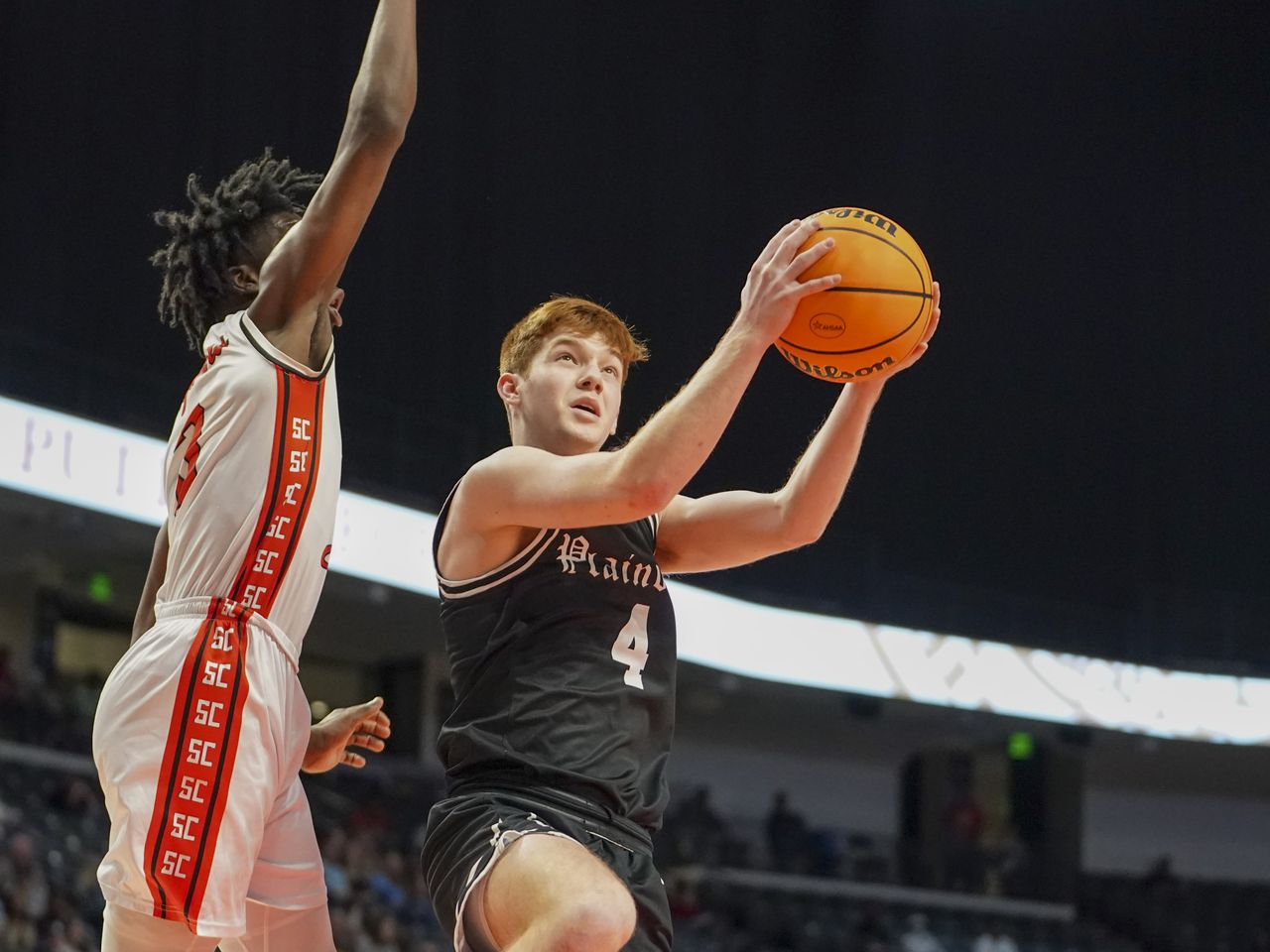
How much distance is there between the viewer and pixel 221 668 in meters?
3.17

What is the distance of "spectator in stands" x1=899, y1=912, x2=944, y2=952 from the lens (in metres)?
18.0

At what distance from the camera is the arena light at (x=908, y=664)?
14.9 m

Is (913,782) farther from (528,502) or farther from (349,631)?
(528,502)

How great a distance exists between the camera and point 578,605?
3.48m

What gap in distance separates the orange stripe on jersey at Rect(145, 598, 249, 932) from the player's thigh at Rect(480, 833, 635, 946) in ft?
1.76

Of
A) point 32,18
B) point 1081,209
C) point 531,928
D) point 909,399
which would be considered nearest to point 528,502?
point 531,928

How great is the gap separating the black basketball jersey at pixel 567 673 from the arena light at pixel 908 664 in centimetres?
1113

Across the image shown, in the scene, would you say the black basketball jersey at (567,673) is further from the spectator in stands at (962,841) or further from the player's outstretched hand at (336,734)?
the spectator in stands at (962,841)

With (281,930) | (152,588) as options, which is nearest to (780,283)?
(152,588)

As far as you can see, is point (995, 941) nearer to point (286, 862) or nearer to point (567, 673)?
point (567, 673)

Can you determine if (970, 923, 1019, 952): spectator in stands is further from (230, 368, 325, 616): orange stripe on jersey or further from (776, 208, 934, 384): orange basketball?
(230, 368, 325, 616): orange stripe on jersey

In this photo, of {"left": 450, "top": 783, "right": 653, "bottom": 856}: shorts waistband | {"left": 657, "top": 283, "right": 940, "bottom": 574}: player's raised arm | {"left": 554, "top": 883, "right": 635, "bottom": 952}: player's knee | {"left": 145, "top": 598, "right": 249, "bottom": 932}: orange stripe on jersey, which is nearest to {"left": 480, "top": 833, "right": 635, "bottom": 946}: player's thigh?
{"left": 554, "top": 883, "right": 635, "bottom": 952}: player's knee

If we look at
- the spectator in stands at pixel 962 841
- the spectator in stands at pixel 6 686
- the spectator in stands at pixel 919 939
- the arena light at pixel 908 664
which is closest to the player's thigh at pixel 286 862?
the arena light at pixel 908 664

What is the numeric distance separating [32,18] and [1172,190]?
1468 centimetres
